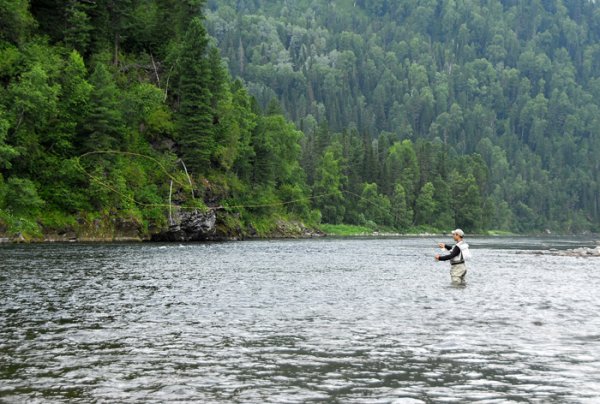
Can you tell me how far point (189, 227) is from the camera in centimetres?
7444

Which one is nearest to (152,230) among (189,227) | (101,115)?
(189,227)

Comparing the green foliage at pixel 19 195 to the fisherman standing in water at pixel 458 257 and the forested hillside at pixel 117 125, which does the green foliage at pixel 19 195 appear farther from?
the fisherman standing in water at pixel 458 257

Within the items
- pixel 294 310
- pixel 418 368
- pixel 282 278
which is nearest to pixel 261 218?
pixel 282 278

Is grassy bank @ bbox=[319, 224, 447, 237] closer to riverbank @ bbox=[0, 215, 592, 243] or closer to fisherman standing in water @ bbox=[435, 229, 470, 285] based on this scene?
riverbank @ bbox=[0, 215, 592, 243]

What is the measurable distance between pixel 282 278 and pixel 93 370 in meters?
19.1

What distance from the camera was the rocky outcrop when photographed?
72.0 meters

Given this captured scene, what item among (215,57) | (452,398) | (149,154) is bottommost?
(452,398)

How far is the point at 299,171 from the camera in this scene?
430 feet

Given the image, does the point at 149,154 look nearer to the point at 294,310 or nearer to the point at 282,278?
the point at 282,278

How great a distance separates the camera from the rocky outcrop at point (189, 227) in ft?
236

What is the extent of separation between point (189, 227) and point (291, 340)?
6008 centimetres

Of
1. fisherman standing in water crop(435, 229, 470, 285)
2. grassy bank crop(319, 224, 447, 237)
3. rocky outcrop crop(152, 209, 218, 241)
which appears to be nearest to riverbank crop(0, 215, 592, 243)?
rocky outcrop crop(152, 209, 218, 241)

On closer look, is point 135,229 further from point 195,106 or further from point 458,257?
point 458,257

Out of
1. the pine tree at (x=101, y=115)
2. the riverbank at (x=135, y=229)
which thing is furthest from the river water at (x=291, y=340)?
the pine tree at (x=101, y=115)
